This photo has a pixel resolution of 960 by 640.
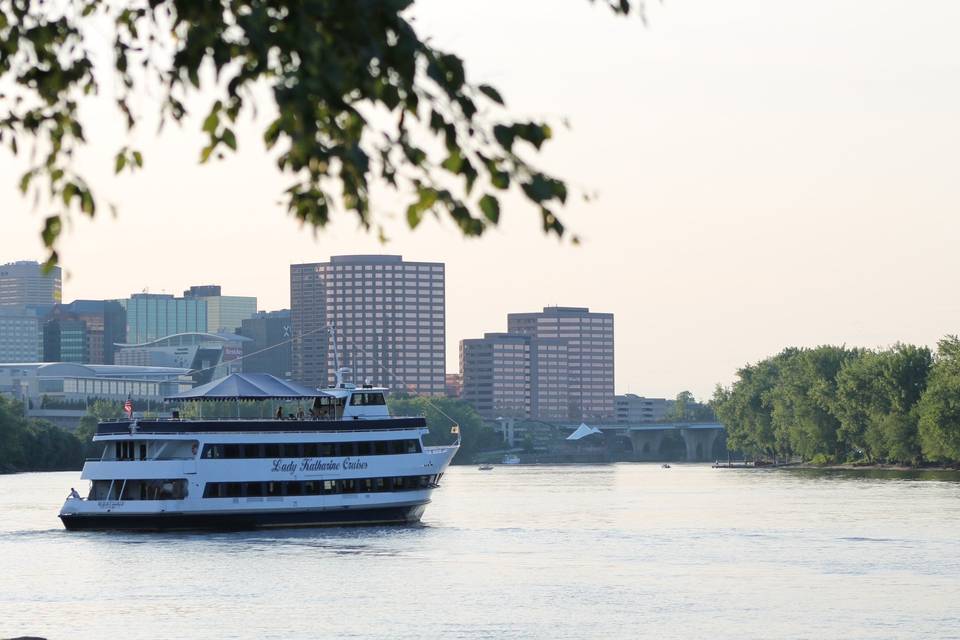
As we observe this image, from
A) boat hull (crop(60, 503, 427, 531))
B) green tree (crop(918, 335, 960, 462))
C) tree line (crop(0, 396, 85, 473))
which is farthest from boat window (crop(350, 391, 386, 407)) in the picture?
tree line (crop(0, 396, 85, 473))

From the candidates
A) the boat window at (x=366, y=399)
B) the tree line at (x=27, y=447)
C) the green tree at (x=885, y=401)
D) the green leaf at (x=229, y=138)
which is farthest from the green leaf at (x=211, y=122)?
the tree line at (x=27, y=447)

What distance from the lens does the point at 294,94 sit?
12.3 meters

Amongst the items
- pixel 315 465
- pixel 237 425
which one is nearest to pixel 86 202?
pixel 237 425

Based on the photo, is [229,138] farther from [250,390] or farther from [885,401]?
[885,401]

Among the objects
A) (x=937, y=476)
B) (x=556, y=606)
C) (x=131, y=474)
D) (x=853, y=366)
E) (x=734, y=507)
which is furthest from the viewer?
(x=853, y=366)

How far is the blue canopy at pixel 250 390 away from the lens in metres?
80.8

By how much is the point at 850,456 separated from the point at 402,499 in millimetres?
127472

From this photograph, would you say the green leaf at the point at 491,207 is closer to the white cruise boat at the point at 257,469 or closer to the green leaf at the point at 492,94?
the green leaf at the point at 492,94

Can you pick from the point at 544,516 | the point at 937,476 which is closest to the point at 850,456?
the point at 937,476

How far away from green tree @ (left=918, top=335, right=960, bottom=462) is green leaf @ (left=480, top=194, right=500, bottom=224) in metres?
153

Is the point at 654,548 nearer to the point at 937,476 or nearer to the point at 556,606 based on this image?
the point at 556,606

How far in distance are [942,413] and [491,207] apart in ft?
506

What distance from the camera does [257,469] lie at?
7606 cm

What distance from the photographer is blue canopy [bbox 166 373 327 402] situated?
80.8 meters
